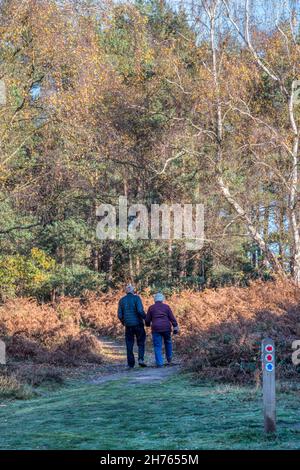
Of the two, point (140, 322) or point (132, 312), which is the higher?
A: point (132, 312)

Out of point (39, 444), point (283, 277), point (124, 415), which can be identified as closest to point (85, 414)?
point (124, 415)

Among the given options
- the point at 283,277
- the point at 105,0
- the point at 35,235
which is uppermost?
the point at 105,0

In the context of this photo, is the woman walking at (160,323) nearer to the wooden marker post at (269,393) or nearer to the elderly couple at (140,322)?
the elderly couple at (140,322)

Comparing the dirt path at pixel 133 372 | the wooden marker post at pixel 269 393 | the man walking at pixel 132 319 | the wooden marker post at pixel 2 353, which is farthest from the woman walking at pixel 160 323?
the wooden marker post at pixel 269 393

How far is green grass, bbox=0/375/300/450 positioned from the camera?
7.98m

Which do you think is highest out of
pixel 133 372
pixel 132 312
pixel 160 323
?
pixel 132 312

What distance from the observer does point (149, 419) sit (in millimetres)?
9500

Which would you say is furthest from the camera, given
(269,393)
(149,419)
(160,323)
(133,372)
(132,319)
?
(160,323)

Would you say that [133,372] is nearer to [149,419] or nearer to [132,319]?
[132,319]

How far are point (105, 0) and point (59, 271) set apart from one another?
12441mm

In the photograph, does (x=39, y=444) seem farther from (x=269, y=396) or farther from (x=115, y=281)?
(x=115, y=281)

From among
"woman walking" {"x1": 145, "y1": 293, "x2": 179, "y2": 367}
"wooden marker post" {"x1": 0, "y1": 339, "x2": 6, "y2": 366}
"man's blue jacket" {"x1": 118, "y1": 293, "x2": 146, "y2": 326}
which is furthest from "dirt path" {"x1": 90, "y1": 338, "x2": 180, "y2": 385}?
"wooden marker post" {"x1": 0, "y1": 339, "x2": 6, "y2": 366}

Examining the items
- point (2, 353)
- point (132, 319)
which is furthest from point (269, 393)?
point (2, 353)

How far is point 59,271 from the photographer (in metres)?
34.2
